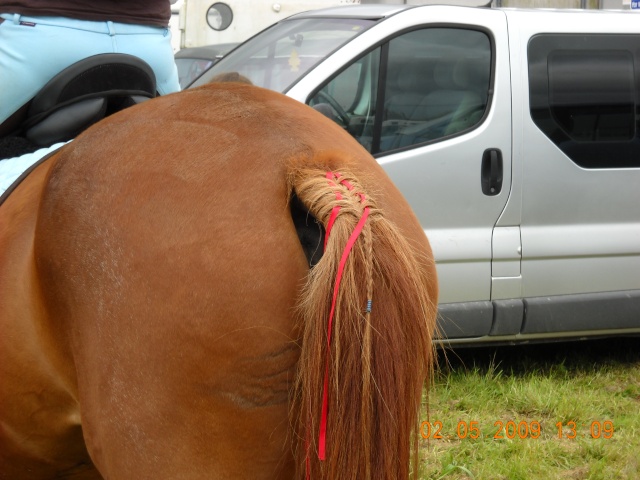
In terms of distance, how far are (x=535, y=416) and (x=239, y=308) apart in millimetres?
3269

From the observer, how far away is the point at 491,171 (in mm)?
4812

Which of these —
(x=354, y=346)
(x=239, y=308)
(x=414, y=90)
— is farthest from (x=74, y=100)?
(x=414, y=90)

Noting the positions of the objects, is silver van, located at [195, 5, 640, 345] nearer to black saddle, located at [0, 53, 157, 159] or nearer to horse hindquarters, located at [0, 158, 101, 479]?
black saddle, located at [0, 53, 157, 159]

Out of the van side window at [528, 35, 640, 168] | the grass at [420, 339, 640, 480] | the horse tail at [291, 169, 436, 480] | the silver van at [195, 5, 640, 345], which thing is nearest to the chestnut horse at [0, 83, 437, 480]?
the horse tail at [291, 169, 436, 480]

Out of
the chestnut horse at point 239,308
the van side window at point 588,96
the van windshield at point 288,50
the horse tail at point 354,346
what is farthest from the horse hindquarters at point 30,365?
the van side window at point 588,96

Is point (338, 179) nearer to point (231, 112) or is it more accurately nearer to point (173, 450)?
point (231, 112)

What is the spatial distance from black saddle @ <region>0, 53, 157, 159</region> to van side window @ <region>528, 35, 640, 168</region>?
305cm

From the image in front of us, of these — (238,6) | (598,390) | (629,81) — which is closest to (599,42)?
(629,81)

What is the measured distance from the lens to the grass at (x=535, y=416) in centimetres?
381

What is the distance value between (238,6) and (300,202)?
9.64 m

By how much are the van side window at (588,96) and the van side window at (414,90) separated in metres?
0.34

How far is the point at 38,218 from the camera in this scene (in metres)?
1.80

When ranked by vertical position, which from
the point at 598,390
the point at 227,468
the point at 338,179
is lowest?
the point at 598,390

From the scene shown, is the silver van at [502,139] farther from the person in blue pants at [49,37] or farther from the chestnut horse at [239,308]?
the chestnut horse at [239,308]
